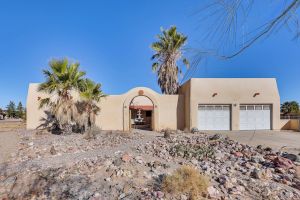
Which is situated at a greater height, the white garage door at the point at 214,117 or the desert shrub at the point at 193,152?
the white garage door at the point at 214,117

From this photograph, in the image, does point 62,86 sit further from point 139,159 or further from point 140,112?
point 140,112

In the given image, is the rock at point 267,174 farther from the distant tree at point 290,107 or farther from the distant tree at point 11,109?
the distant tree at point 11,109

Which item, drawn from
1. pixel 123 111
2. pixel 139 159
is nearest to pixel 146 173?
pixel 139 159

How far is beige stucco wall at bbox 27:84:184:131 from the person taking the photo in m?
20.4

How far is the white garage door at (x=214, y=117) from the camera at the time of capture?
20.8 m

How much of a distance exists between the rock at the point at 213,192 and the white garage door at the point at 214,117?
48.0ft

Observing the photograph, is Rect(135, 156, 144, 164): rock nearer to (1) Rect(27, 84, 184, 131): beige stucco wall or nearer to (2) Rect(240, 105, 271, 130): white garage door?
(1) Rect(27, 84, 184, 131): beige stucco wall

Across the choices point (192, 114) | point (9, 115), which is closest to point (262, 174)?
point (192, 114)

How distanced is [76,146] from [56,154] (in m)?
1.75

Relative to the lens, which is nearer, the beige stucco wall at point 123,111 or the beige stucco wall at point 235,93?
the beige stucco wall at point 123,111

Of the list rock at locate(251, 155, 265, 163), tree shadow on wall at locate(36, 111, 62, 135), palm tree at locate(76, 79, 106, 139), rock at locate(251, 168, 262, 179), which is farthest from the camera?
tree shadow on wall at locate(36, 111, 62, 135)

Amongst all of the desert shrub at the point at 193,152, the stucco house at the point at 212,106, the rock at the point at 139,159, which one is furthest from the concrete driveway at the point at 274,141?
the rock at the point at 139,159

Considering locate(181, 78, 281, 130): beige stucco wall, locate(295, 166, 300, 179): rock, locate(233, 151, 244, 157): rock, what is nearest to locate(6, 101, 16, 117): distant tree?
locate(181, 78, 281, 130): beige stucco wall

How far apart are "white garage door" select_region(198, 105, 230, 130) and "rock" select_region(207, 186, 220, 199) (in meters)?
14.6
